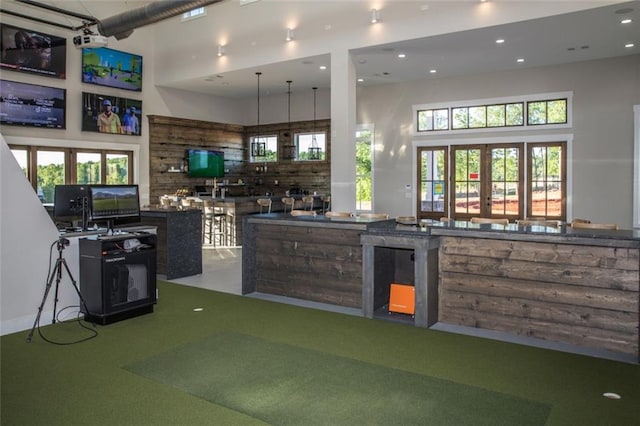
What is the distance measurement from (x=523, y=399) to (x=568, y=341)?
4.48 feet

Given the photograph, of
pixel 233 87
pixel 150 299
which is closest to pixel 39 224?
pixel 150 299

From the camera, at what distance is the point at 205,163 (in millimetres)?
14133

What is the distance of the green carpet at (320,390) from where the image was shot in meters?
3.08

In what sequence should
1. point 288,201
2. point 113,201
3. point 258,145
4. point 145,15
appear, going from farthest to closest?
point 258,145
point 288,201
point 145,15
point 113,201

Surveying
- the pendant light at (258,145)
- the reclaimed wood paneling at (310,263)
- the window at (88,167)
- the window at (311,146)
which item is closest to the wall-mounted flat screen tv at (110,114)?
the window at (88,167)

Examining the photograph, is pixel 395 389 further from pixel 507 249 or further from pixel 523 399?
pixel 507 249

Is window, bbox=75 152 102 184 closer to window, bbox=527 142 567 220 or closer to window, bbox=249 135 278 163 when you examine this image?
window, bbox=249 135 278 163

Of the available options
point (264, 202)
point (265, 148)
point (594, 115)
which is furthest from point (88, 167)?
point (594, 115)

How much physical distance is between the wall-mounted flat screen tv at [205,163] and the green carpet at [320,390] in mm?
10049

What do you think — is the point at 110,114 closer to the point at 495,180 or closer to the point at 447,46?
the point at 447,46

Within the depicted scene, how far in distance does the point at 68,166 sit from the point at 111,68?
253 cm

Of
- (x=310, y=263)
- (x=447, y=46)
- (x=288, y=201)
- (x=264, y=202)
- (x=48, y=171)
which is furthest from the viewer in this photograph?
(x=288, y=201)

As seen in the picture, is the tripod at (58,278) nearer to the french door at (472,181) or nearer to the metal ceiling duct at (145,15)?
the metal ceiling duct at (145,15)

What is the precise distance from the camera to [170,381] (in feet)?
11.9
